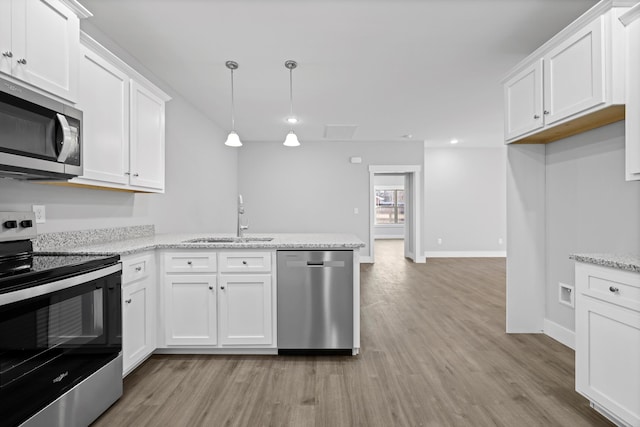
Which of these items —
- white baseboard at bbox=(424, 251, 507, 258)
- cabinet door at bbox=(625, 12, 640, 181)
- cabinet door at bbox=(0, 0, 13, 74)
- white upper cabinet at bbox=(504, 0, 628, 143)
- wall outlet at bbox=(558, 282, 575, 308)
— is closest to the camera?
cabinet door at bbox=(0, 0, 13, 74)

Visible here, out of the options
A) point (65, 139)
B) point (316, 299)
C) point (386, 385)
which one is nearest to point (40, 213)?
point (65, 139)

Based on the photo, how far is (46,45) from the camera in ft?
5.49

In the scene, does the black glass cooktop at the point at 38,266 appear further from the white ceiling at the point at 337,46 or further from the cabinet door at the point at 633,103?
the cabinet door at the point at 633,103

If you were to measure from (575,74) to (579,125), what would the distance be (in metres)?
0.41

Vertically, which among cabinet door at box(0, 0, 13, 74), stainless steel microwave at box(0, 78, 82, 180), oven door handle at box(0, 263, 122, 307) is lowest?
oven door handle at box(0, 263, 122, 307)

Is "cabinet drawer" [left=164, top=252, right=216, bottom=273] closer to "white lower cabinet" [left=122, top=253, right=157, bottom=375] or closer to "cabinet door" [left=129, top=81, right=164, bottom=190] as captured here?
"white lower cabinet" [left=122, top=253, right=157, bottom=375]

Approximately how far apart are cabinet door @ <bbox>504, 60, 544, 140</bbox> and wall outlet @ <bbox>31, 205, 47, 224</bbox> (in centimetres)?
348

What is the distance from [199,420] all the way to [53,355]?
79 cm

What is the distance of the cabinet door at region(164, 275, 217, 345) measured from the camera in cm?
248

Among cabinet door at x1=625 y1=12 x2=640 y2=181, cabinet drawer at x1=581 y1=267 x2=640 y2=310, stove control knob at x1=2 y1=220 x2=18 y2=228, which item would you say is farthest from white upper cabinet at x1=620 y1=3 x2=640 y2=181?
stove control knob at x1=2 y1=220 x2=18 y2=228

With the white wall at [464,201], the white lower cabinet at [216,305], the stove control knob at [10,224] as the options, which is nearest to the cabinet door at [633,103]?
the white lower cabinet at [216,305]

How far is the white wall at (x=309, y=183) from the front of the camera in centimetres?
671

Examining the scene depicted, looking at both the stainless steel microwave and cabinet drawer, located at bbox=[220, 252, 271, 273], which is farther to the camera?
cabinet drawer, located at bbox=[220, 252, 271, 273]

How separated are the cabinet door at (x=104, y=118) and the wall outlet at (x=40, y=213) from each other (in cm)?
35
